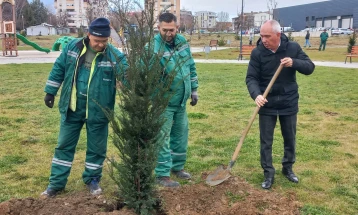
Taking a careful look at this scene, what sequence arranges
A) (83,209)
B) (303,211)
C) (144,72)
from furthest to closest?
(303,211) < (83,209) < (144,72)

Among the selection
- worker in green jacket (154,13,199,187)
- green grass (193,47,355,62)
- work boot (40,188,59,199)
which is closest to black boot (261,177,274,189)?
worker in green jacket (154,13,199,187)

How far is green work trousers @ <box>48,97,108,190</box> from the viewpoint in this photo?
423 centimetres

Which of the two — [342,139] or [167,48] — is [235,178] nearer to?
[167,48]

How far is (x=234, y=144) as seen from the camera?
6.33m

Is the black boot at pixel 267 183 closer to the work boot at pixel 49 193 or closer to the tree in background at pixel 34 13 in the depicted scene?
the work boot at pixel 49 193

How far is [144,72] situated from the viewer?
10.5ft

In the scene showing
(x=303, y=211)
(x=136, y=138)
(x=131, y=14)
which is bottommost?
(x=303, y=211)

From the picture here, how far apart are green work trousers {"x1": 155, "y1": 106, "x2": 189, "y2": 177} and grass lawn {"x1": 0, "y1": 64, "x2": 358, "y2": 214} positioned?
37 cm

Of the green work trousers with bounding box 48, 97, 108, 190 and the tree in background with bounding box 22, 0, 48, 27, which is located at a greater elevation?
the tree in background with bounding box 22, 0, 48, 27

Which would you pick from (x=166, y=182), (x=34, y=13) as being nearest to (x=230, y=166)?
(x=166, y=182)

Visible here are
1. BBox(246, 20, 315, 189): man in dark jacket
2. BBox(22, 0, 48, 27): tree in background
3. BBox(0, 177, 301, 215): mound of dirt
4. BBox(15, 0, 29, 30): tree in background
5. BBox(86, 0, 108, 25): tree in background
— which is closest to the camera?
BBox(0, 177, 301, 215): mound of dirt

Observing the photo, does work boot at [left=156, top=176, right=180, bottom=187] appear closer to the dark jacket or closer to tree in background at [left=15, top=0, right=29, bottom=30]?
the dark jacket

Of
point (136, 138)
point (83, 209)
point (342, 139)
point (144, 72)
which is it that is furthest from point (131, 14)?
point (342, 139)

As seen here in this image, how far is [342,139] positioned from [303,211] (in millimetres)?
3199
